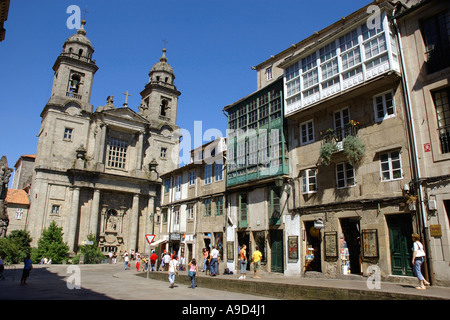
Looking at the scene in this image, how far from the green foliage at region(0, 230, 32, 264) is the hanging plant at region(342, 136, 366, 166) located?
29379 mm

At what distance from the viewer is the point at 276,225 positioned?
2050 cm

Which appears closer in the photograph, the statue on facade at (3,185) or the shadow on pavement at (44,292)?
the shadow on pavement at (44,292)

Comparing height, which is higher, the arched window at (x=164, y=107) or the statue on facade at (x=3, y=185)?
the arched window at (x=164, y=107)

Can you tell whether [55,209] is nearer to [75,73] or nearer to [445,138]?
[75,73]

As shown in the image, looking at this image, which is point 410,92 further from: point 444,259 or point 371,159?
point 444,259

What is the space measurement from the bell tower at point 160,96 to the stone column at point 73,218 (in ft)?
49.8

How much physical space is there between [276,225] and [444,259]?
9.27m

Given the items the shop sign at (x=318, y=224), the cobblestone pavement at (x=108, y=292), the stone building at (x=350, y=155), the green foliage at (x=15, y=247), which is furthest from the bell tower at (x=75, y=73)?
the shop sign at (x=318, y=224)

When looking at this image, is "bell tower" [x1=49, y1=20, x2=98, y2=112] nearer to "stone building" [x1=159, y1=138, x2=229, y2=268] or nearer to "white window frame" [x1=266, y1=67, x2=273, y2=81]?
"stone building" [x1=159, y1=138, x2=229, y2=268]

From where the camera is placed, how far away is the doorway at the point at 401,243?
14156mm

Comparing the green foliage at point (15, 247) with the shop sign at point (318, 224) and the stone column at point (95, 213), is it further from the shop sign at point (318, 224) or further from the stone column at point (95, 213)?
the shop sign at point (318, 224)

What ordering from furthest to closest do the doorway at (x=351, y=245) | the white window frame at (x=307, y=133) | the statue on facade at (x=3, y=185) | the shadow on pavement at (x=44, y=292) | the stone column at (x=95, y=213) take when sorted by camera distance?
1. the stone column at (x=95, y=213)
2. the statue on facade at (x=3, y=185)
3. the white window frame at (x=307, y=133)
4. the doorway at (x=351, y=245)
5. the shadow on pavement at (x=44, y=292)

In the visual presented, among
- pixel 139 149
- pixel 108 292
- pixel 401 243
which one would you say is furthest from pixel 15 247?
pixel 401 243

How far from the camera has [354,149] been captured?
1612 cm
